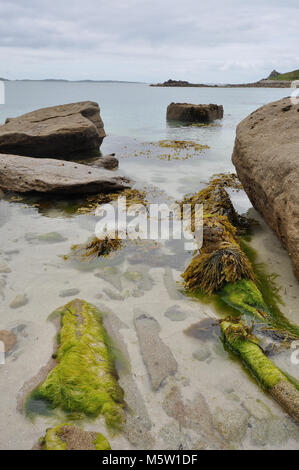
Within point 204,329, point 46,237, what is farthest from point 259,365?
point 46,237

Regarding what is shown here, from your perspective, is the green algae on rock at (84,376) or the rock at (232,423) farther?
the green algae on rock at (84,376)

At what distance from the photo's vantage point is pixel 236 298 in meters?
3.52

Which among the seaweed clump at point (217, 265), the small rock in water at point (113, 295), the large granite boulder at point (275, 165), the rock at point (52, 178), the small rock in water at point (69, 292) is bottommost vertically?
the small rock in water at point (113, 295)

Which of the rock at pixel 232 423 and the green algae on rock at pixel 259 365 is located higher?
the green algae on rock at pixel 259 365

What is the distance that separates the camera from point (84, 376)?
2498 millimetres

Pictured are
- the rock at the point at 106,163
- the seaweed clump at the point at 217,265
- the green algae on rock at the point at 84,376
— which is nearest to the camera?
the green algae on rock at the point at 84,376

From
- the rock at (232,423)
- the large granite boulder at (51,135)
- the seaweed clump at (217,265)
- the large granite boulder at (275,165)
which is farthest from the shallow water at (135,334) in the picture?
the large granite boulder at (51,135)

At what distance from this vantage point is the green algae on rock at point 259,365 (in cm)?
230

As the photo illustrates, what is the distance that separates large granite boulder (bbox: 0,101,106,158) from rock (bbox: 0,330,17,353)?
822 cm

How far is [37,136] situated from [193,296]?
8.30 meters

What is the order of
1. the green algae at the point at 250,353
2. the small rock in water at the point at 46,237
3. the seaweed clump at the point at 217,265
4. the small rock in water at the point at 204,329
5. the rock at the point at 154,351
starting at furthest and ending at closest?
1. the small rock in water at the point at 46,237
2. the seaweed clump at the point at 217,265
3. the small rock in water at the point at 204,329
4. the rock at the point at 154,351
5. the green algae at the point at 250,353

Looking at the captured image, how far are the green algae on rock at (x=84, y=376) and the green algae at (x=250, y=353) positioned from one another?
1028mm

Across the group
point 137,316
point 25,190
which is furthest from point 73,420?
point 25,190

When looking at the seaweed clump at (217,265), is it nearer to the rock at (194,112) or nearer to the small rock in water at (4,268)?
the small rock in water at (4,268)
